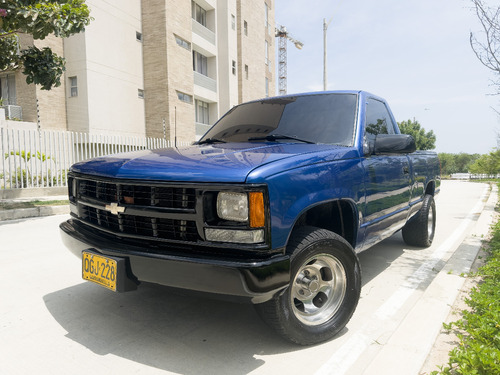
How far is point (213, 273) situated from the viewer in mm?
2004

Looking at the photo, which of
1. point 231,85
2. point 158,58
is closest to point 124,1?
point 158,58

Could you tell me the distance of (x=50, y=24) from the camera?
7.73 m

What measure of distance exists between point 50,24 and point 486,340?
352 inches

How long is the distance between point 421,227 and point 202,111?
2272 cm

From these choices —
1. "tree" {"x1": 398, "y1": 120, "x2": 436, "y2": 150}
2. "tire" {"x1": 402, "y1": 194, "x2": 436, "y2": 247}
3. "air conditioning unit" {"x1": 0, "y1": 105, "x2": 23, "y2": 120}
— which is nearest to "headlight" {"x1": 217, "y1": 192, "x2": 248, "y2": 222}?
"tire" {"x1": 402, "y1": 194, "x2": 436, "y2": 247}

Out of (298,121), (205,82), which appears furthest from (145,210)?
(205,82)

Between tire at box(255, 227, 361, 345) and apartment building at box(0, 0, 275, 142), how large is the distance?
14.0 meters

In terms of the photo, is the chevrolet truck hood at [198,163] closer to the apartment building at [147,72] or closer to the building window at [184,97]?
the apartment building at [147,72]

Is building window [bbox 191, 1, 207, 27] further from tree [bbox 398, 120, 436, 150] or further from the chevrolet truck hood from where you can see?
tree [bbox 398, 120, 436, 150]

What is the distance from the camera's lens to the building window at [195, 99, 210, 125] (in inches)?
1003

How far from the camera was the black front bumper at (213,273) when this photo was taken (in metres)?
1.99

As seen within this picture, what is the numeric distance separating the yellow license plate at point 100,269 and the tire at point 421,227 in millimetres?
3872

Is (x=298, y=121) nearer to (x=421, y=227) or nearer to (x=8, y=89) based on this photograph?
(x=421, y=227)

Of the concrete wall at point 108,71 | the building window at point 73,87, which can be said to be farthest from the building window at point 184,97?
the building window at point 73,87
